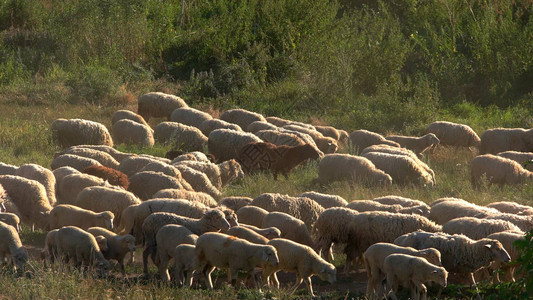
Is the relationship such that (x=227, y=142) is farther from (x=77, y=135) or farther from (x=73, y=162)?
(x=73, y=162)

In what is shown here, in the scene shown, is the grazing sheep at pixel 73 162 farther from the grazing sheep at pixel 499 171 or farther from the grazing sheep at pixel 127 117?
the grazing sheep at pixel 499 171

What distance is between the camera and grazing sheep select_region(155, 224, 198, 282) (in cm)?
893

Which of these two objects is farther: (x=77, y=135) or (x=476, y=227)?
(x=77, y=135)

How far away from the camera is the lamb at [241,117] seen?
18703mm

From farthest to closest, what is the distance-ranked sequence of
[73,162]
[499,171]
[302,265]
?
[499,171]
[73,162]
[302,265]

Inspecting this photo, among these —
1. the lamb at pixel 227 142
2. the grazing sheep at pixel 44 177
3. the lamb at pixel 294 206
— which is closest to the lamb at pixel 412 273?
the lamb at pixel 294 206

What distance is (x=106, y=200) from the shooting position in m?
11.0

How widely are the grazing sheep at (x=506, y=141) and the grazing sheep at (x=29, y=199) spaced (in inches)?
393

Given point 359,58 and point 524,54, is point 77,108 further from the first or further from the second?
point 524,54

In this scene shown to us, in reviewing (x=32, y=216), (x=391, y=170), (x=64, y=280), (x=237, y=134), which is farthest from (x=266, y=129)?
(x=64, y=280)

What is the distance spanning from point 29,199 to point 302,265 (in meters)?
4.70

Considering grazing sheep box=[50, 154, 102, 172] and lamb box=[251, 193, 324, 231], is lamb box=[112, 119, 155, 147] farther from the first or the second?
lamb box=[251, 193, 324, 231]

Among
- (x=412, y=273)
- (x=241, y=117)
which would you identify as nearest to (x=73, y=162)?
(x=241, y=117)

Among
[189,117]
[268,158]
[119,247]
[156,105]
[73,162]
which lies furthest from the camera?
[156,105]
